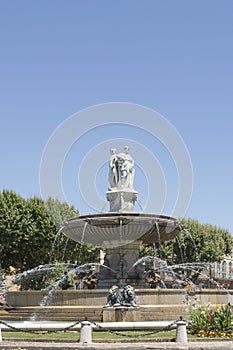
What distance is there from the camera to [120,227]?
24656 millimetres

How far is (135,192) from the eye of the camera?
90.4 feet

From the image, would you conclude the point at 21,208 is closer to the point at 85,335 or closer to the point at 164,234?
the point at 164,234

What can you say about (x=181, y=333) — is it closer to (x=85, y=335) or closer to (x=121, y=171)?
(x=85, y=335)

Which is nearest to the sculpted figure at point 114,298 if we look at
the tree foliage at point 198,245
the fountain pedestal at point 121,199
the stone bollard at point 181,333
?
the stone bollard at point 181,333

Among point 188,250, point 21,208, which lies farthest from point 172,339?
point 188,250

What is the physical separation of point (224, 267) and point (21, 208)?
5837cm

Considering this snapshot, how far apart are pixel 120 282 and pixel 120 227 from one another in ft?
6.76

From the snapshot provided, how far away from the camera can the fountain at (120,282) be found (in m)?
19.2

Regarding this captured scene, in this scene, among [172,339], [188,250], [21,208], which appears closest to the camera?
[172,339]

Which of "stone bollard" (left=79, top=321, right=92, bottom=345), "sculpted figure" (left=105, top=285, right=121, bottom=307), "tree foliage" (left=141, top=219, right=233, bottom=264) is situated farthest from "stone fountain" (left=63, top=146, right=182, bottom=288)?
"tree foliage" (left=141, top=219, right=233, bottom=264)

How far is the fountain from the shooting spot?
1916 centimetres

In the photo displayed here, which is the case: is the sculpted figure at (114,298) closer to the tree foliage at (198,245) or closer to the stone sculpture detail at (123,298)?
the stone sculpture detail at (123,298)

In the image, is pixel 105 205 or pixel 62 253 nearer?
pixel 105 205

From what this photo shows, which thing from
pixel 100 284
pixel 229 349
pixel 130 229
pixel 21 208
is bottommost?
pixel 229 349
